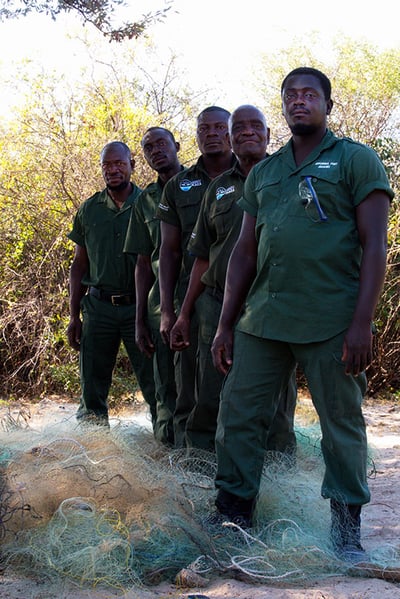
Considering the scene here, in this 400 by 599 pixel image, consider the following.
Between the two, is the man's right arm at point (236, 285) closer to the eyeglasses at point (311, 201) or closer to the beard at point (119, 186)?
the eyeglasses at point (311, 201)

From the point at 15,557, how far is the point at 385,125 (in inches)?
320

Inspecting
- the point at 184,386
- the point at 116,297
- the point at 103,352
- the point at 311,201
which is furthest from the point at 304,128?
the point at 103,352

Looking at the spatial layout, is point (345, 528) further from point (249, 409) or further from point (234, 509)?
point (249, 409)

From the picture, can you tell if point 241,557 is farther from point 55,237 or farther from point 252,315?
point 55,237

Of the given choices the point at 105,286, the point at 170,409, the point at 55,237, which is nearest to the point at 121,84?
the point at 55,237

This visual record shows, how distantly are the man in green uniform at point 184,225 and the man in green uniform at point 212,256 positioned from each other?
27cm

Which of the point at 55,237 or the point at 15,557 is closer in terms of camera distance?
the point at 15,557

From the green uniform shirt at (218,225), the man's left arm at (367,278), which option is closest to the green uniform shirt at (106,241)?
the green uniform shirt at (218,225)

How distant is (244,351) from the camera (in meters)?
3.66

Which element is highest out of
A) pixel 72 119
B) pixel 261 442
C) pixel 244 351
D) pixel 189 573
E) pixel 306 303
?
pixel 72 119

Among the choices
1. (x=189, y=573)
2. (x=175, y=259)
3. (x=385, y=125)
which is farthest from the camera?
(x=385, y=125)

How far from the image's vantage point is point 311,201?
11.3 ft

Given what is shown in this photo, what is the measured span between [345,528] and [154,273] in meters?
2.55

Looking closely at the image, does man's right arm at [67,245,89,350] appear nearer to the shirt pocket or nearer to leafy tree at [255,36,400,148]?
the shirt pocket
